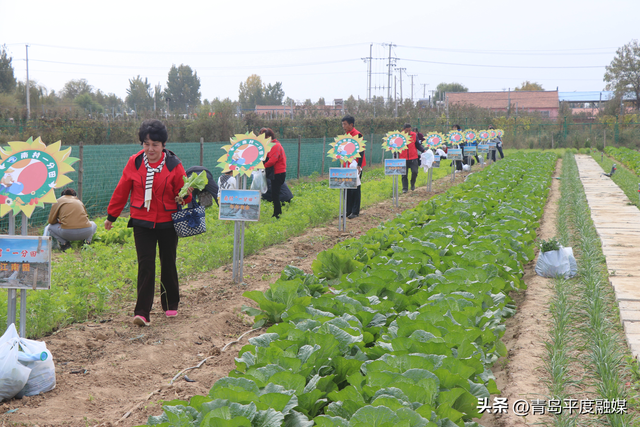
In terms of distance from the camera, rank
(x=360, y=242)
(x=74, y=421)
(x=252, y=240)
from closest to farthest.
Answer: (x=74, y=421) → (x=360, y=242) → (x=252, y=240)

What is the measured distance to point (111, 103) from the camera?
249 feet

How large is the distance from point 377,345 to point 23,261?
227 cm

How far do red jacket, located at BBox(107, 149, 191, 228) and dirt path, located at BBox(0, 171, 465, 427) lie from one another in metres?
0.94

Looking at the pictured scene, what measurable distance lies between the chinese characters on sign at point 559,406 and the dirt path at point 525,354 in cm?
4

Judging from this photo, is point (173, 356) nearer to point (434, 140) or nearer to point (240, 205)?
point (240, 205)

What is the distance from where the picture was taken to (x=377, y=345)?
3094 millimetres

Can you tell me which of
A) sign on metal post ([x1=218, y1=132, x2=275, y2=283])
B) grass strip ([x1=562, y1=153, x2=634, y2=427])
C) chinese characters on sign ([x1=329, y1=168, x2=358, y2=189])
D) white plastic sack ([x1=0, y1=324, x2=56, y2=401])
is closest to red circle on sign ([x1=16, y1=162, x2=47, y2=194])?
white plastic sack ([x1=0, y1=324, x2=56, y2=401])

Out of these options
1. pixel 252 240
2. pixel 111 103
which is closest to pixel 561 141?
pixel 252 240

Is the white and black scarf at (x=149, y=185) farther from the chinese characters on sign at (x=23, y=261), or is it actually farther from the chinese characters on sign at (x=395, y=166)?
the chinese characters on sign at (x=395, y=166)

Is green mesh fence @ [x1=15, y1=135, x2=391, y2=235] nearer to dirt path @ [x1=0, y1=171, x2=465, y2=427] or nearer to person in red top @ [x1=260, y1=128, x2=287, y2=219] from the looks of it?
person in red top @ [x1=260, y1=128, x2=287, y2=219]

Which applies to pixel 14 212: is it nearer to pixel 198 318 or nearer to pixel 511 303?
pixel 198 318

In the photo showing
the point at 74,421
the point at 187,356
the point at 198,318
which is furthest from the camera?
the point at 198,318

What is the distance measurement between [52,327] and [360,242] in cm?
315

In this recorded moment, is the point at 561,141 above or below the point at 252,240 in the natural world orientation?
above
